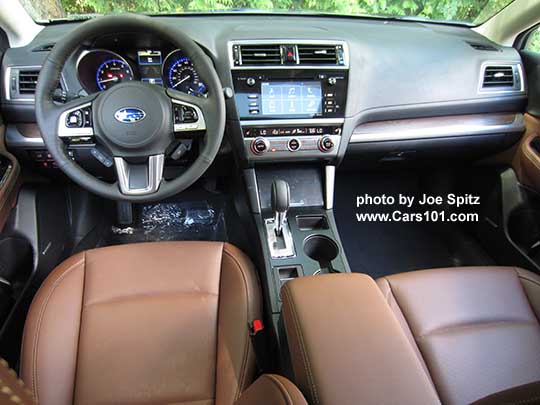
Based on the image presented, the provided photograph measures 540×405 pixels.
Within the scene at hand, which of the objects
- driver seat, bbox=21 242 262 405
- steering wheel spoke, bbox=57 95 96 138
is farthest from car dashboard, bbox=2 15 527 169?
driver seat, bbox=21 242 262 405

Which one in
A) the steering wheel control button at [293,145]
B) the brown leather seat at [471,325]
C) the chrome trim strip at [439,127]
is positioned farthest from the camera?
the chrome trim strip at [439,127]

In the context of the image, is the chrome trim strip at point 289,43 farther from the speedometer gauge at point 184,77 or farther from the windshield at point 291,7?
the windshield at point 291,7

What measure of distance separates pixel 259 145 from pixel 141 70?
51cm

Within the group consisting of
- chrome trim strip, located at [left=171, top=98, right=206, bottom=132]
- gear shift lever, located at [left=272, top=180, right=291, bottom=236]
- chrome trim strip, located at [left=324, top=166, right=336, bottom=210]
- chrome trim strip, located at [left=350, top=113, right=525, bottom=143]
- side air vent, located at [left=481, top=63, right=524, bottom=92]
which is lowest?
chrome trim strip, located at [left=324, top=166, right=336, bottom=210]

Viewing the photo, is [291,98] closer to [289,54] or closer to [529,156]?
[289,54]

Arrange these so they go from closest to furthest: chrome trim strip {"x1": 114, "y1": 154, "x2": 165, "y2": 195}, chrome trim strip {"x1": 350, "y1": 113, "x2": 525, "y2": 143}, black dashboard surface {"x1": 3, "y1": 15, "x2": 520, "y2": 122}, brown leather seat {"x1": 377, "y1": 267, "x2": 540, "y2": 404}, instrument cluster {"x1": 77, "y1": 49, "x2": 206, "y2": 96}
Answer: brown leather seat {"x1": 377, "y1": 267, "x2": 540, "y2": 404} → chrome trim strip {"x1": 114, "y1": 154, "x2": 165, "y2": 195} → instrument cluster {"x1": 77, "y1": 49, "x2": 206, "y2": 96} → black dashboard surface {"x1": 3, "y1": 15, "x2": 520, "y2": 122} → chrome trim strip {"x1": 350, "y1": 113, "x2": 525, "y2": 143}

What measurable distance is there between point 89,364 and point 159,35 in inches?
36.3

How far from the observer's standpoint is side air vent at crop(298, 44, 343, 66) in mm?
1388

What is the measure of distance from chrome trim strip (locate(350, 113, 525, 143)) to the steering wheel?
0.72 metres

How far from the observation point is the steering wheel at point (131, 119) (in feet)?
3.43

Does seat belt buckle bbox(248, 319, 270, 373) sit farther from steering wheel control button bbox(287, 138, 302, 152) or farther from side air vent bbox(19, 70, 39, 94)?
side air vent bbox(19, 70, 39, 94)

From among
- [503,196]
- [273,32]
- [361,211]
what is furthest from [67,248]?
[503,196]

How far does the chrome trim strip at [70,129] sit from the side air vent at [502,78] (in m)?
1.52

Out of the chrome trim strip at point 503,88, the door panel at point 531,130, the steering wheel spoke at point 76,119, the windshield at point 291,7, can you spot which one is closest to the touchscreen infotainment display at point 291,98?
the windshield at point 291,7
